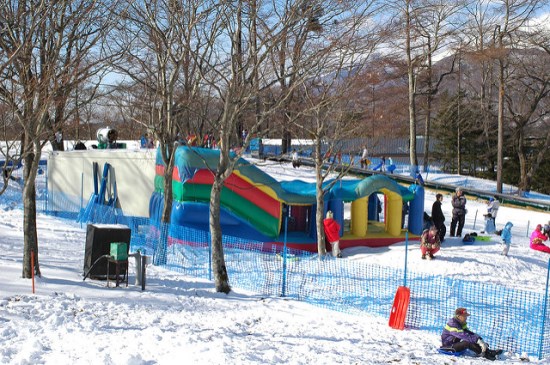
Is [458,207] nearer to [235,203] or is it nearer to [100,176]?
[235,203]

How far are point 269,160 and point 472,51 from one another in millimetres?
13037

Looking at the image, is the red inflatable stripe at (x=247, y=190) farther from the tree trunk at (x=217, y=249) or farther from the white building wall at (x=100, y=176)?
the tree trunk at (x=217, y=249)

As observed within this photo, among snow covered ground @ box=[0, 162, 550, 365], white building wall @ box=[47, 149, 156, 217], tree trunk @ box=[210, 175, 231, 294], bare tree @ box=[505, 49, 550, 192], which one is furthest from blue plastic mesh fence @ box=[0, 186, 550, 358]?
bare tree @ box=[505, 49, 550, 192]

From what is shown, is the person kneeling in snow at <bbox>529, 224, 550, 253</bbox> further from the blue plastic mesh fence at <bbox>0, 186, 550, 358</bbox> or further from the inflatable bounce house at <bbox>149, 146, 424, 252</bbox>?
the blue plastic mesh fence at <bbox>0, 186, 550, 358</bbox>

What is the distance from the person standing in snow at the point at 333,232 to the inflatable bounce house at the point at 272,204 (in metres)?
1.19

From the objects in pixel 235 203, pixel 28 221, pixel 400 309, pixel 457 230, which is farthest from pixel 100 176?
pixel 400 309

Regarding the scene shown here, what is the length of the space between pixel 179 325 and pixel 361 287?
4.46 metres

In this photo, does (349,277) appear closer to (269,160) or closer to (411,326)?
(411,326)

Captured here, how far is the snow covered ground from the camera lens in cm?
781

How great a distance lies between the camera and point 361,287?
1259 cm

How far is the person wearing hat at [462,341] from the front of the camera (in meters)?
9.16

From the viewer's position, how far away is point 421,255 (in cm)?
1557

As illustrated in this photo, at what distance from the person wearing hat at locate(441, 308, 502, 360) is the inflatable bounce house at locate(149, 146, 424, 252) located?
714cm

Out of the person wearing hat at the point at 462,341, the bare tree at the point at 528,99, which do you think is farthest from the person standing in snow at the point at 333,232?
the bare tree at the point at 528,99
